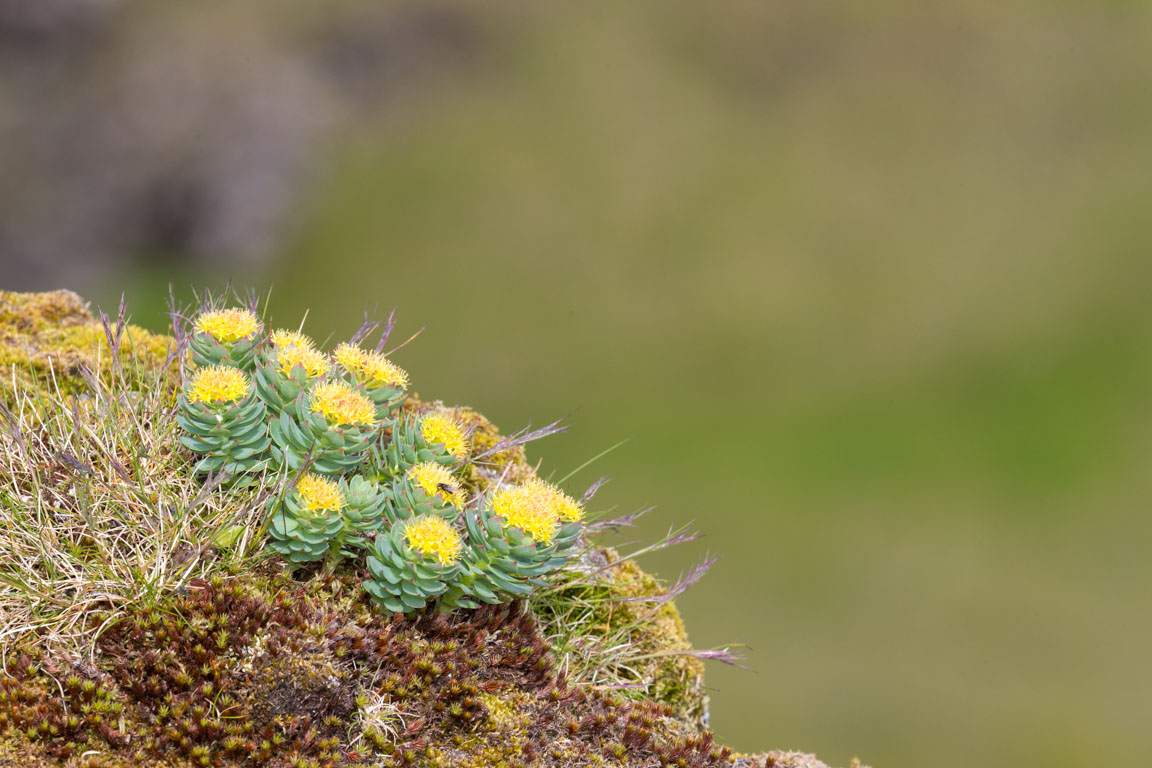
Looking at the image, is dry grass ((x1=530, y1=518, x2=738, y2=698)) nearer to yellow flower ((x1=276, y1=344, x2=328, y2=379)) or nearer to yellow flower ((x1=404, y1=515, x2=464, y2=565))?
yellow flower ((x1=404, y1=515, x2=464, y2=565))

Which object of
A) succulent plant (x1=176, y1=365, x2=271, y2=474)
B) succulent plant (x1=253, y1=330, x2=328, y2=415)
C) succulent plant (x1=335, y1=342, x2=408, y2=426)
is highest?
succulent plant (x1=335, y1=342, x2=408, y2=426)

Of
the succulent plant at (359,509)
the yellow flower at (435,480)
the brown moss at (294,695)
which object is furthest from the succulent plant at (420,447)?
the brown moss at (294,695)

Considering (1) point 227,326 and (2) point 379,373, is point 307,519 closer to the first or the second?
(2) point 379,373

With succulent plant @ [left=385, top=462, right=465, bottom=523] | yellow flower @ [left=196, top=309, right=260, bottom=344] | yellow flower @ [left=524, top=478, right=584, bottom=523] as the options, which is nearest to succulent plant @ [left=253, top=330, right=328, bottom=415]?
yellow flower @ [left=196, top=309, right=260, bottom=344]

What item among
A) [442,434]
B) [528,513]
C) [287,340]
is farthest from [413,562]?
[287,340]

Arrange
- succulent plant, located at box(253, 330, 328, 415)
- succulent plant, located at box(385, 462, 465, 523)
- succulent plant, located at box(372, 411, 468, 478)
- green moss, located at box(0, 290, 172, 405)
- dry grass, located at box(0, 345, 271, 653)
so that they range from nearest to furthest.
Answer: dry grass, located at box(0, 345, 271, 653), succulent plant, located at box(385, 462, 465, 523), succulent plant, located at box(253, 330, 328, 415), succulent plant, located at box(372, 411, 468, 478), green moss, located at box(0, 290, 172, 405)

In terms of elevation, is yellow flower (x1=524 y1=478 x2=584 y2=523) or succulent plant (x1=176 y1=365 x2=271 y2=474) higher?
yellow flower (x1=524 y1=478 x2=584 y2=523)

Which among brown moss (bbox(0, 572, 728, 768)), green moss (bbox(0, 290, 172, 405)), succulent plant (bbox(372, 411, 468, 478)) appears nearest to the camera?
brown moss (bbox(0, 572, 728, 768))
